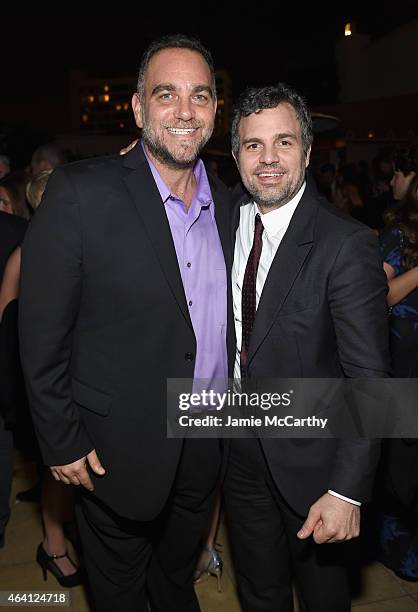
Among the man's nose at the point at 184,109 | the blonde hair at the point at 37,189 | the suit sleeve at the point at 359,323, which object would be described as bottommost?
the suit sleeve at the point at 359,323

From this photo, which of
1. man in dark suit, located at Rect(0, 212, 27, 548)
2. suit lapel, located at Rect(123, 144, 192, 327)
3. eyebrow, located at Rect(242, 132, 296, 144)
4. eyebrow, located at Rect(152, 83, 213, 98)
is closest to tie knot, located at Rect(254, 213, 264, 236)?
eyebrow, located at Rect(242, 132, 296, 144)

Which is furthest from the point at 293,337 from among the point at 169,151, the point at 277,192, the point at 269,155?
the point at 169,151

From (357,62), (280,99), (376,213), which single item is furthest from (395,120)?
(280,99)

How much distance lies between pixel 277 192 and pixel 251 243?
219 millimetres

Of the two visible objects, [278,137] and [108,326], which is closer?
[108,326]

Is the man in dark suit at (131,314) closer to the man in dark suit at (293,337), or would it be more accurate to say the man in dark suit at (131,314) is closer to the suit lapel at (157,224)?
the suit lapel at (157,224)

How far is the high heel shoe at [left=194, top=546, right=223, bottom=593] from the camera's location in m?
2.77

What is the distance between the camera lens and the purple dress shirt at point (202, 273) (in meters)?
1.94

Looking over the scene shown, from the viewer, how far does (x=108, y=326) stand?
1.78 meters

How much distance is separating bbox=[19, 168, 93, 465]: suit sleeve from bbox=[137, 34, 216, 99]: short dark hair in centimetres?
52

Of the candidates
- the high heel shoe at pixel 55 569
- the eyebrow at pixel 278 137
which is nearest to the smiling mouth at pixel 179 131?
the eyebrow at pixel 278 137

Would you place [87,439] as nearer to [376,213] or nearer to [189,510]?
[189,510]

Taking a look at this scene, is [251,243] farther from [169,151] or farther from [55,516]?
[55,516]

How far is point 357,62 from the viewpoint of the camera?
749 inches
